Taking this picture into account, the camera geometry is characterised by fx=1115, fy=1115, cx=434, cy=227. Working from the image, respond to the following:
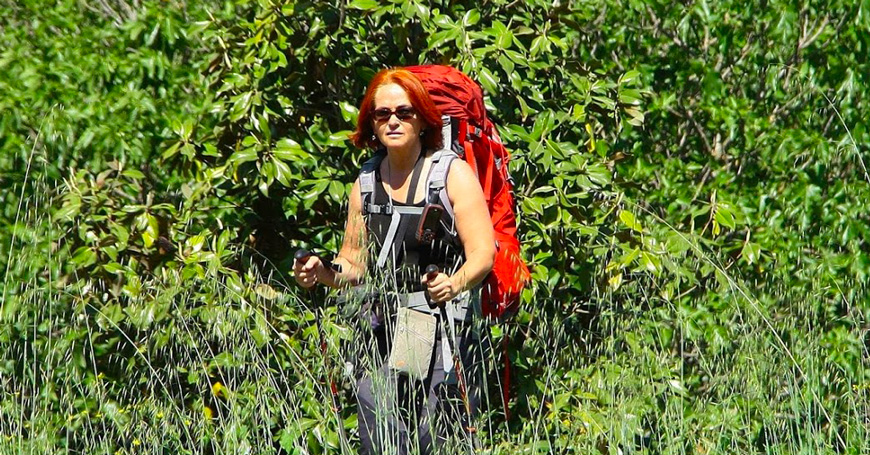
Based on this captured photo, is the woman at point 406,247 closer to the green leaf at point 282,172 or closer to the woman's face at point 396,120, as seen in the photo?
the woman's face at point 396,120

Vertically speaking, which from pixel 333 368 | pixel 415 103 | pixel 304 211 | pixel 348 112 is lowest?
pixel 333 368

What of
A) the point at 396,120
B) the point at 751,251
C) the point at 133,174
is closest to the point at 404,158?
the point at 396,120

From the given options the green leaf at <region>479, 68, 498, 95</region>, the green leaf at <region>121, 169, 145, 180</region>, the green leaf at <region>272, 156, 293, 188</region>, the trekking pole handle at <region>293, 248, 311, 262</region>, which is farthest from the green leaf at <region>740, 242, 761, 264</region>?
the green leaf at <region>121, 169, 145, 180</region>

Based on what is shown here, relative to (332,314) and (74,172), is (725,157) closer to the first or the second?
(332,314)

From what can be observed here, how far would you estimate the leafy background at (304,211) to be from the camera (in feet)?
12.0

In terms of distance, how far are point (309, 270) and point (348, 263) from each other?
0.25 meters

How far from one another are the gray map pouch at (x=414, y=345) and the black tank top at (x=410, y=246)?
9 cm

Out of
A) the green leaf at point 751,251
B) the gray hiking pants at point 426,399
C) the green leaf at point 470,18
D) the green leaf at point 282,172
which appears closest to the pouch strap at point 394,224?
the gray hiking pants at point 426,399

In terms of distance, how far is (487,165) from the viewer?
3.33 metres

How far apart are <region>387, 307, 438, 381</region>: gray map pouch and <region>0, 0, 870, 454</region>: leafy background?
41 cm

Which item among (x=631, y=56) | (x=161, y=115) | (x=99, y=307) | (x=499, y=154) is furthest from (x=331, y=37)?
(x=631, y=56)

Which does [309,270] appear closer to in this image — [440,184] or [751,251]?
[440,184]

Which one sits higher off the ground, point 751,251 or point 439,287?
point 439,287

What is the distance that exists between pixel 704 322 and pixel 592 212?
63 cm
